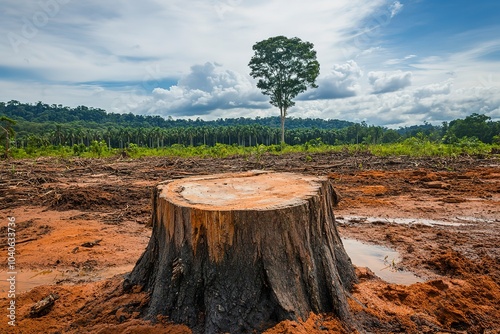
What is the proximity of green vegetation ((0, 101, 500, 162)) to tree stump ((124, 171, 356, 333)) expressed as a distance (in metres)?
11.1

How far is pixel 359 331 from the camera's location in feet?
6.76

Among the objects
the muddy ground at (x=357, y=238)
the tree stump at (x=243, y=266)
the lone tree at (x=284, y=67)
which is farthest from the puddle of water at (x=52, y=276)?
the lone tree at (x=284, y=67)

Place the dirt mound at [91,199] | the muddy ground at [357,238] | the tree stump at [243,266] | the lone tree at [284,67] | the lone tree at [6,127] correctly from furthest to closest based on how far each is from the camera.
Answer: the lone tree at [284,67] < the lone tree at [6,127] < the dirt mound at [91,199] < the muddy ground at [357,238] < the tree stump at [243,266]

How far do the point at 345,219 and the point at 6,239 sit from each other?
4.68m

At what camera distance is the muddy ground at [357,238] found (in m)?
2.27

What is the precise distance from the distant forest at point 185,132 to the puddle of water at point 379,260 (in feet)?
45.3

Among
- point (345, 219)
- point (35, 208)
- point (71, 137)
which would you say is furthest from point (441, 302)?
point (71, 137)

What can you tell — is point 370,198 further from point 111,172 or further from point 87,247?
point 111,172

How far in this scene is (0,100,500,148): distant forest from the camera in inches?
1352

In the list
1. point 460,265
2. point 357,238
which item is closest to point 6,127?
point 357,238

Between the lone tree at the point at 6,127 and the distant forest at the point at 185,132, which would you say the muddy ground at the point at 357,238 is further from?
the distant forest at the point at 185,132

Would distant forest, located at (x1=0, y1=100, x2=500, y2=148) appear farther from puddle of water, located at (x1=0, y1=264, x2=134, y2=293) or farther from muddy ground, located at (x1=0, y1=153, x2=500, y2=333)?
puddle of water, located at (x1=0, y1=264, x2=134, y2=293)

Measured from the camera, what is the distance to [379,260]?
359 centimetres

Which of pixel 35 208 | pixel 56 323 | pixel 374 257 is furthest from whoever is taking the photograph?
pixel 35 208
